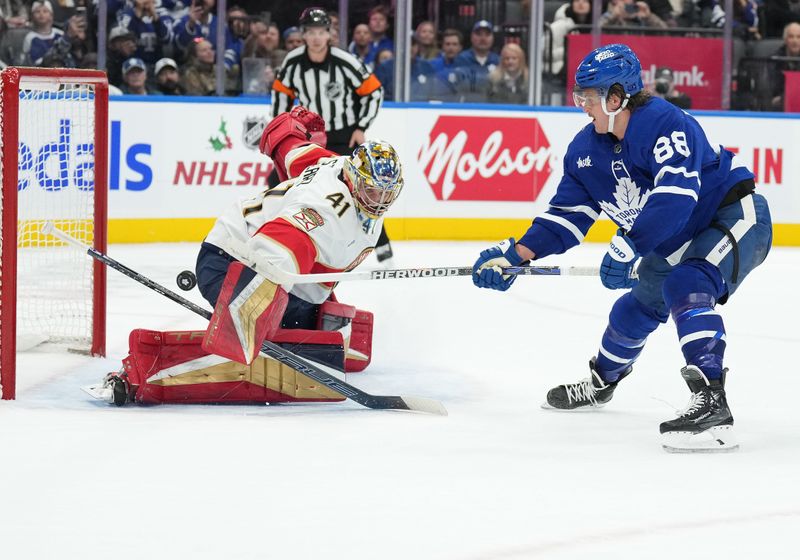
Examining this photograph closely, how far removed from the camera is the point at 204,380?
11.0ft

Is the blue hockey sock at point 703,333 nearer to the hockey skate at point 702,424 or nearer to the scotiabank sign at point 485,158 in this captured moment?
the hockey skate at point 702,424

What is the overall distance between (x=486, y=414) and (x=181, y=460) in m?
0.91

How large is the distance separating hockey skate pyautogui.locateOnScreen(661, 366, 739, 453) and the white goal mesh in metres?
1.94

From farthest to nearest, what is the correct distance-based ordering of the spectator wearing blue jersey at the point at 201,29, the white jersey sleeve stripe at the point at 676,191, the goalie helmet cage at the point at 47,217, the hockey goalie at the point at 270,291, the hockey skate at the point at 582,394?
1. the spectator wearing blue jersey at the point at 201,29
2. the hockey skate at the point at 582,394
3. the goalie helmet cage at the point at 47,217
4. the hockey goalie at the point at 270,291
5. the white jersey sleeve stripe at the point at 676,191

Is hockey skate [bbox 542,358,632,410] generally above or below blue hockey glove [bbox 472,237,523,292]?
below

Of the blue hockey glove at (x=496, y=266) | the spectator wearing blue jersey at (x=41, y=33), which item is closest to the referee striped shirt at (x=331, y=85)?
the spectator wearing blue jersey at (x=41, y=33)

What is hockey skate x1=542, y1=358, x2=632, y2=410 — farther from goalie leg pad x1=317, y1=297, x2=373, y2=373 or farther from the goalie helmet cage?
the goalie helmet cage

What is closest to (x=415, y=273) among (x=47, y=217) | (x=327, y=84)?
(x=47, y=217)

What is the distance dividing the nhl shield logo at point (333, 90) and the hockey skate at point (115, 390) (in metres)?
3.12

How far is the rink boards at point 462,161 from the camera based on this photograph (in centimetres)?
722

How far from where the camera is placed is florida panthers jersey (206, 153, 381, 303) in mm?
3143

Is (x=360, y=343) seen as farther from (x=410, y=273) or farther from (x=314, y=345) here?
(x=410, y=273)

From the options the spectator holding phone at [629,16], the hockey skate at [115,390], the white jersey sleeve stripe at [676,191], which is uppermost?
the spectator holding phone at [629,16]

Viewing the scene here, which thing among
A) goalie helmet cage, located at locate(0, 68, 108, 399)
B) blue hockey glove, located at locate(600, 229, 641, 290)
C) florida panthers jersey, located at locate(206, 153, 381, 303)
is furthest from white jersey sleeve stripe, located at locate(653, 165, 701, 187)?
goalie helmet cage, located at locate(0, 68, 108, 399)
